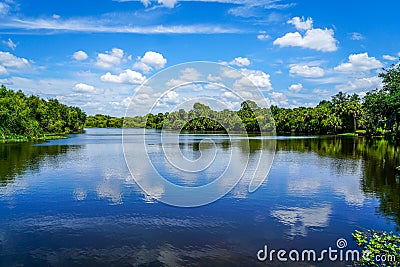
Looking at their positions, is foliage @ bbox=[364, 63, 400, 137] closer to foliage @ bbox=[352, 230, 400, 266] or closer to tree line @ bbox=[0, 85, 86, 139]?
foliage @ bbox=[352, 230, 400, 266]

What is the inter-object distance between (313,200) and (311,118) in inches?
4042

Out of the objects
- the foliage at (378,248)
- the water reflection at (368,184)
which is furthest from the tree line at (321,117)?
the foliage at (378,248)

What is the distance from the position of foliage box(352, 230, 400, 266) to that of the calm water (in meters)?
0.51

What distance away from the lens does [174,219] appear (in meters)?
16.5

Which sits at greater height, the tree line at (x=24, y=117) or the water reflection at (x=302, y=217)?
the tree line at (x=24, y=117)

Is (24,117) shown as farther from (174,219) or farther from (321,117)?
(321,117)

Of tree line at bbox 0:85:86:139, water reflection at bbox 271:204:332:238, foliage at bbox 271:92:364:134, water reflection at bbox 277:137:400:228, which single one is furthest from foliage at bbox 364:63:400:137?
tree line at bbox 0:85:86:139

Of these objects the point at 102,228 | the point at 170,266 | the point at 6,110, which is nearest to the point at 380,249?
the point at 170,266

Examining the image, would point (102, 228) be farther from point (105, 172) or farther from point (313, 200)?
point (105, 172)

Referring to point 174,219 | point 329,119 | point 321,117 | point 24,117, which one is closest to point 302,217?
point 174,219

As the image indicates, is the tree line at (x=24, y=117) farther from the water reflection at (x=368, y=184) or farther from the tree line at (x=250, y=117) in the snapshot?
the water reflection at (x=368, y=184)

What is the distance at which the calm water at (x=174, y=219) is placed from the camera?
40.6 ft

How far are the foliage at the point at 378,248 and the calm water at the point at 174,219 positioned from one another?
51 centimetres

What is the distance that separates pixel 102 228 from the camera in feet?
49.5
